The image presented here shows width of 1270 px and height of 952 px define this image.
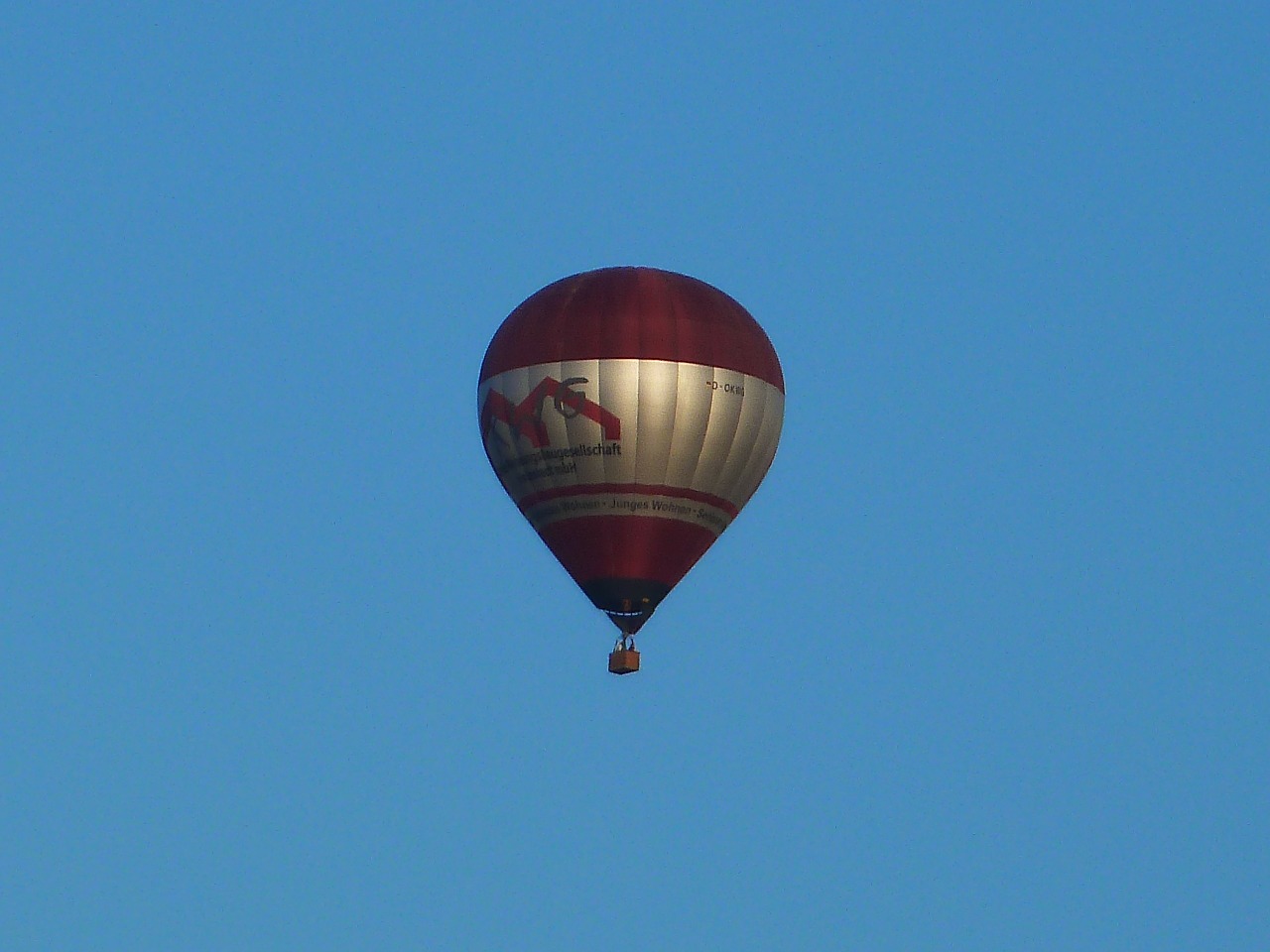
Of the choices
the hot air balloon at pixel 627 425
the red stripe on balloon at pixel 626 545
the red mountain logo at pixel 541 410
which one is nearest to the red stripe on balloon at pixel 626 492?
the hot air balloon at pixel 627 425

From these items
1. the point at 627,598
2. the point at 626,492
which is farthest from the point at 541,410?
the point at 627,598

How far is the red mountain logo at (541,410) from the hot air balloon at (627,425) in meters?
0.02

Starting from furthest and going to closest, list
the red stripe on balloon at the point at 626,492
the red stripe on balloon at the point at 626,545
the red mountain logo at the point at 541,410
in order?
1. the red stripe on balloon at the point at 626,545
2. the red stripe on balloon at the point at 626,492
3. the red mountain logo at the point at 541,410

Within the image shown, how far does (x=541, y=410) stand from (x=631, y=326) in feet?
7.77

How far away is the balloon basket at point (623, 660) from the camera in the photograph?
76750mm

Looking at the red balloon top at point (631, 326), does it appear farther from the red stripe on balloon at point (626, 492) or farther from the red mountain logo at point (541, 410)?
the red stripe on balloon at point (626, 492)

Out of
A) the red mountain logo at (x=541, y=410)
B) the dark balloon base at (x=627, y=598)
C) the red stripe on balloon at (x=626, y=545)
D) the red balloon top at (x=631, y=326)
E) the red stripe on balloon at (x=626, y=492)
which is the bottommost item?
the dark balloon base at (x=627, y=598)

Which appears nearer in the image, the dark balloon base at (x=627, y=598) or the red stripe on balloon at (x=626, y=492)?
the red stripe on balloon at (x=626, y=492)

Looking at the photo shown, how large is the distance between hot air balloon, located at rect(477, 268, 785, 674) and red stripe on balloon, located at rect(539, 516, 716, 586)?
0.02 m

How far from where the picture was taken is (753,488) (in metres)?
78.6

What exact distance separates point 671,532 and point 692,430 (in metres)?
2.06

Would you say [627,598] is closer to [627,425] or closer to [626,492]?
[626,492]

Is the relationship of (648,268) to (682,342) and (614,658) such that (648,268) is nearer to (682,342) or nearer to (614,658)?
(682,342)

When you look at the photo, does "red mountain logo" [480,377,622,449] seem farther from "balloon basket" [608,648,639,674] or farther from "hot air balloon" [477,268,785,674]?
"balloon basket" [608,648,639,674]
